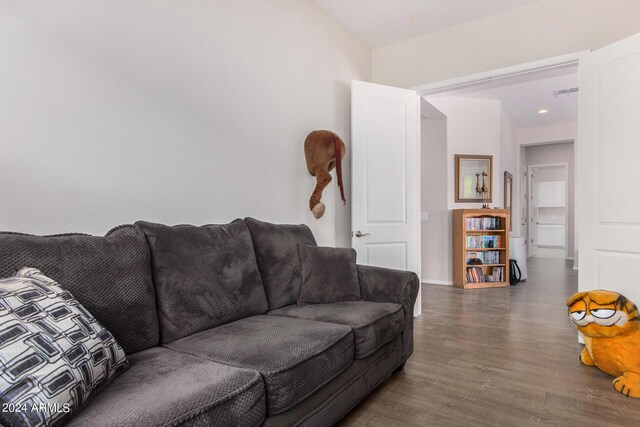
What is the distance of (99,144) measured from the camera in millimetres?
1820

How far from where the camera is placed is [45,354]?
0.94m

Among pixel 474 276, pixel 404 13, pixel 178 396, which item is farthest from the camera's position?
pixel 474 276

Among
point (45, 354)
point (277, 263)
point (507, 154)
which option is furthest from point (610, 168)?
point (507, 154)

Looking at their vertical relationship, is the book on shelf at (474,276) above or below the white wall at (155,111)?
below

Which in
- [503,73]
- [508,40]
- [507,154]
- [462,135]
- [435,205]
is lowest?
[435,205]

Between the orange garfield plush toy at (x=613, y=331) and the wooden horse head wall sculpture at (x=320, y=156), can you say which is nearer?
the orange garfield plush toy at (x=613, y=331)

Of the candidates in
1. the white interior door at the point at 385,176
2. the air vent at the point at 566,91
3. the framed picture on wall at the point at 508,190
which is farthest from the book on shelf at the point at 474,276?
the air vent at the point at 566,91

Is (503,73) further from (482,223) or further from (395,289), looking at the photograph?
(482,223)

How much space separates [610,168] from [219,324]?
2.85 metres

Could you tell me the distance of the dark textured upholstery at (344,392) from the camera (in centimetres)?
146

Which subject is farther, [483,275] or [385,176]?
[483,275]

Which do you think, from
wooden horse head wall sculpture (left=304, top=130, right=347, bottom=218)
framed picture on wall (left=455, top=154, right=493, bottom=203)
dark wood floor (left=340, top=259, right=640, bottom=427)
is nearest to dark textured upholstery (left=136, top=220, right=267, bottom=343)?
dark wood floor (left=340, top=259, right=640, bottom=427)

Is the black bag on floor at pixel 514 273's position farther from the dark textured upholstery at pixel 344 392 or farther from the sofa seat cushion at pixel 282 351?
the sofa seat cushion at pixel 282 351

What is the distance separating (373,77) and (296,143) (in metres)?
1.66
